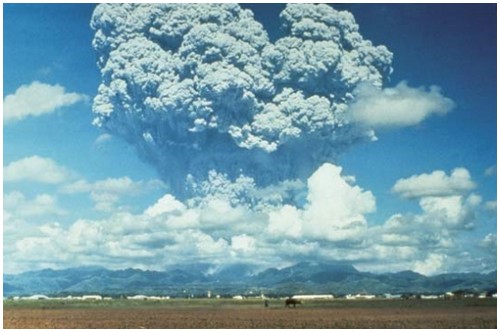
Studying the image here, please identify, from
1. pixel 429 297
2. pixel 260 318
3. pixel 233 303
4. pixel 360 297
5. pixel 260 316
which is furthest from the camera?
pixel 360 297

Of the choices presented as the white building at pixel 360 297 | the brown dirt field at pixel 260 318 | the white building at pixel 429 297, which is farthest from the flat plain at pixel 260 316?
the white building at pixel 360 297

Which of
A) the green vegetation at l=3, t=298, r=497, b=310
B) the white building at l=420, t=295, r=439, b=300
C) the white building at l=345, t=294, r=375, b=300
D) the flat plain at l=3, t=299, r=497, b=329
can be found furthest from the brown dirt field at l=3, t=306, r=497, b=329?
the white building at l=345, t=294, r=375, b=300

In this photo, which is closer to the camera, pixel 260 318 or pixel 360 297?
pixel 260 318

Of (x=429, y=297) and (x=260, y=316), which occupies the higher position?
(x=429, y=297)

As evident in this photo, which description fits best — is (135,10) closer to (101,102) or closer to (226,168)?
(101,102)

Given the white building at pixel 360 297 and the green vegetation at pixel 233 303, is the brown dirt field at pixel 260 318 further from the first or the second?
the white building at pixel 360 297

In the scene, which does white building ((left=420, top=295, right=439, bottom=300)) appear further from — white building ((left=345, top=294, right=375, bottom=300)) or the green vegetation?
white building ((left=345, top=294, right=375, bottom=300))

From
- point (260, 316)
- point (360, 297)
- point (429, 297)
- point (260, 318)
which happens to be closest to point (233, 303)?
point (260, 316)

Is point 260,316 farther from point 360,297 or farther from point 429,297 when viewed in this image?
point 360,297
